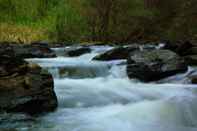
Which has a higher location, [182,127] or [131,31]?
[182,127]

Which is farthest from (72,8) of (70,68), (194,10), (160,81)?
(160,81)

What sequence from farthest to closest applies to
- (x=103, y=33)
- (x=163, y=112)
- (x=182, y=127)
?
(x=103, y=33) → (x=163, y=112) → (x=182, y=127)

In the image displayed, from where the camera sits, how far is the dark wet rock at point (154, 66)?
37.8 ft

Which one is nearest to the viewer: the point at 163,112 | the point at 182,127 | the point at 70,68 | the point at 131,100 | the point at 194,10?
the point at 182,127

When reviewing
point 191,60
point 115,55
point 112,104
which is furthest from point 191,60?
point 112,104

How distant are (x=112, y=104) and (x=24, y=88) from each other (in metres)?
2.01

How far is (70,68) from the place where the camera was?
43.0ft

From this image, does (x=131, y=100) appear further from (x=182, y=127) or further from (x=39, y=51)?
(x=39, y=51)

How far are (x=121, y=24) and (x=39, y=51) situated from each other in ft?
44.8

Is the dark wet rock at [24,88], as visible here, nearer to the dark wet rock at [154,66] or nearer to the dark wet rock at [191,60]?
the dark wet rock at [154,66]

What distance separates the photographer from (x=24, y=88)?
8.23 meters

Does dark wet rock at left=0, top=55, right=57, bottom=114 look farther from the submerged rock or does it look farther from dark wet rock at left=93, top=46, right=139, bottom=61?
dark wet rock at left=93, top=46, right=139, bottom=61

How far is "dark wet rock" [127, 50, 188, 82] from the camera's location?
11.5m

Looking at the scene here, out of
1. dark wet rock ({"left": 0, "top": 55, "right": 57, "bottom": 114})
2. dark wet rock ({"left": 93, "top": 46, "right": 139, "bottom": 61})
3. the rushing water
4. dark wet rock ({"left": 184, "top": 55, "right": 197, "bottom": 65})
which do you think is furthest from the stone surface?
dark wet rock ({"left": 93, "top": 46, "right": 139, "bottom": 61})
